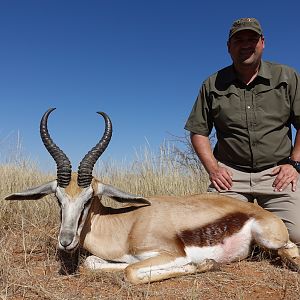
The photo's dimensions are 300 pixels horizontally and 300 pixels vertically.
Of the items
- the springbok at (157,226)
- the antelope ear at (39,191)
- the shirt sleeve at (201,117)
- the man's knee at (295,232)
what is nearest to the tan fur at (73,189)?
the springbok at (157,226)

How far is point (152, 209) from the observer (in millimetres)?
4777

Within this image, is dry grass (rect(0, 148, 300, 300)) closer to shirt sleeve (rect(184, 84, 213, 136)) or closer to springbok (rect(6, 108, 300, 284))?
springbok (rect(6, 108, 300, 284))

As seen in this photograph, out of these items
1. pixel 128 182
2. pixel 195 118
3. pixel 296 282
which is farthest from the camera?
pixel 128 182

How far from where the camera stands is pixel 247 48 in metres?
5.76

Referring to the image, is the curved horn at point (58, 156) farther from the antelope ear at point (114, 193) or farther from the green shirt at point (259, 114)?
the green shirt at point (259, 114)

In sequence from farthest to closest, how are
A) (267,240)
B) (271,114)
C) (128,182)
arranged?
(128,182) < (271,114) < (267,240)

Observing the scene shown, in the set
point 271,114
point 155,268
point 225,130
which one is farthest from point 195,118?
point 155,268

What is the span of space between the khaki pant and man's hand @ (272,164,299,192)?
58 mm

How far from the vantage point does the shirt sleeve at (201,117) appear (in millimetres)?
6176

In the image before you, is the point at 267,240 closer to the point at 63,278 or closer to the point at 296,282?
the point at 296,282

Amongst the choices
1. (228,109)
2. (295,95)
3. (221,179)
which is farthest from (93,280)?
(295,95)

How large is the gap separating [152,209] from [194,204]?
1.55ft

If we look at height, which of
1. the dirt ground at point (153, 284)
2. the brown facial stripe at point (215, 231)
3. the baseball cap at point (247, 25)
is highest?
the baseball cap at point (247, 25)

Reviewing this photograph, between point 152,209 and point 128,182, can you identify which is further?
→ point 128,182
